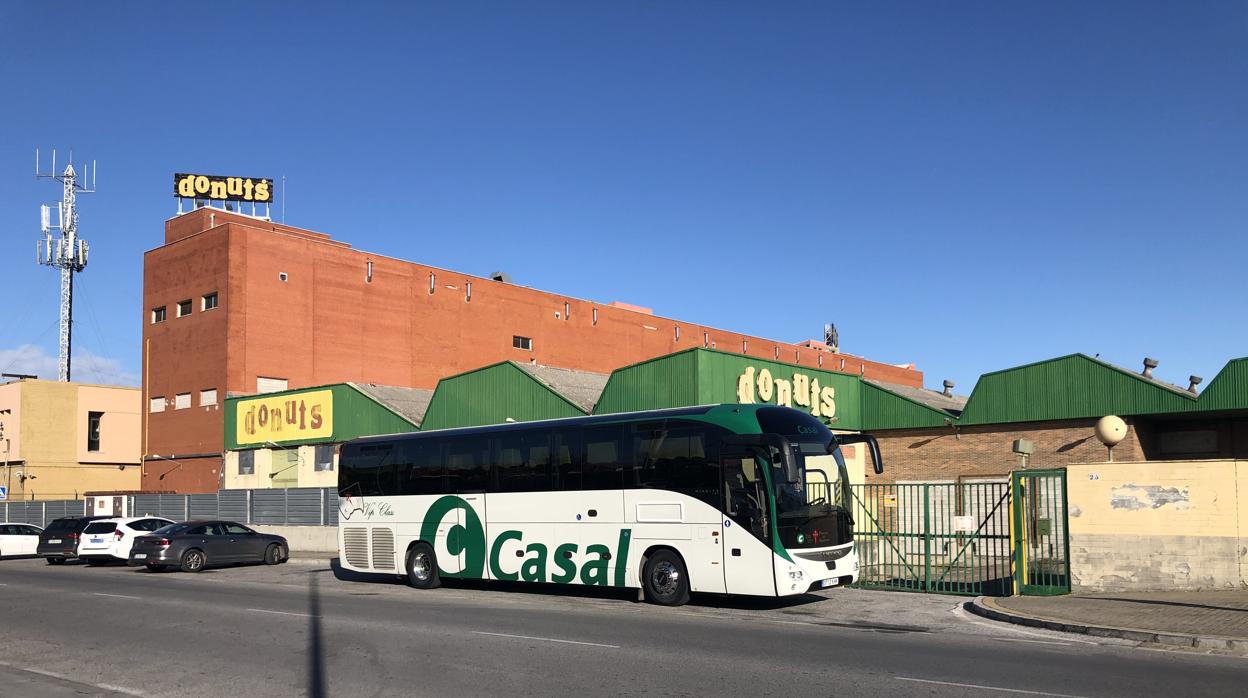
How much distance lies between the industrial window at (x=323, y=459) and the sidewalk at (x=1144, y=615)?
32621 mm

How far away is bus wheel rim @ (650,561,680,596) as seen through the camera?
18.1 metres

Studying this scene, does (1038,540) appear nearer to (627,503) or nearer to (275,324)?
(627,503)

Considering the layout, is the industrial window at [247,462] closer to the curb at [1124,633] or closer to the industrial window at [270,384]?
the industrial window at [270,384]

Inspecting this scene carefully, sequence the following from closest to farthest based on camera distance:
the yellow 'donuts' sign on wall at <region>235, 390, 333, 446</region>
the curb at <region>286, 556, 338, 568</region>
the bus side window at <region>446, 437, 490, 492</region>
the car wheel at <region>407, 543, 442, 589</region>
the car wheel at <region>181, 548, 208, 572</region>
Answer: the bus side window at <region>446, 437, 490, 492</region> < the car wheel at <region>407, 543, 442, 589</region> < the car wheel at <region>181, 548, 208, 572</region> < the curb at <region>286, 556, 338, 568</region> < the yellow 'donuts' sign on wall at <region>235, 390, 333, 446</region>

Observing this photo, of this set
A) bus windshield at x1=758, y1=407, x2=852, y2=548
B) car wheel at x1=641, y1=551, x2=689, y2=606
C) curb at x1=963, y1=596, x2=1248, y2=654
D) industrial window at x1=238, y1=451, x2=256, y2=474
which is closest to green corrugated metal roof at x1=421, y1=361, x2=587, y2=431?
industrial window at x1=238, y1=451, x2=256, y2=474

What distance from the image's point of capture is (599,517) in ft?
63.3

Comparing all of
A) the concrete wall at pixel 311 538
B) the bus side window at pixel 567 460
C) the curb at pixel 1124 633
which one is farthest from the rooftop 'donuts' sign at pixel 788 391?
the curb at pixel 1124 633

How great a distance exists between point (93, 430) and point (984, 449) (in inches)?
2209

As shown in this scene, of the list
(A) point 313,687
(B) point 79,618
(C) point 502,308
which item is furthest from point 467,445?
(C) point 502,308

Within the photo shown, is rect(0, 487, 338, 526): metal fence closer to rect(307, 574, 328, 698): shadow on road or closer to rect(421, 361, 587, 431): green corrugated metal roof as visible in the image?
rect(421, 361, 587, 431): green corrugated metal roof

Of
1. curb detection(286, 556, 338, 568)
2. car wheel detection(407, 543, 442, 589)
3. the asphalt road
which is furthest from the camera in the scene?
curb detection(286, 556, 338, 568)

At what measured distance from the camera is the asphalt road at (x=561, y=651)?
33.6ft

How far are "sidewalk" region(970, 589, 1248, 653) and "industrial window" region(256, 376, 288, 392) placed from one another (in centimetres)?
4214

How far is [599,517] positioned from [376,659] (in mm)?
7672
